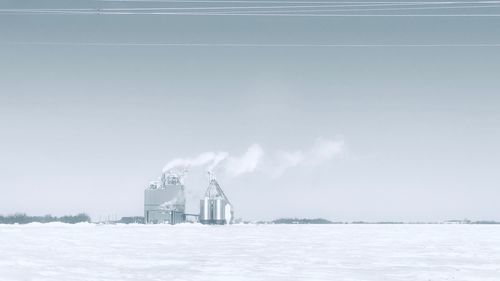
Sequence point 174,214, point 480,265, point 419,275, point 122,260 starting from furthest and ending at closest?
point 174,214, point 122,260, point 480,265, point 419,275

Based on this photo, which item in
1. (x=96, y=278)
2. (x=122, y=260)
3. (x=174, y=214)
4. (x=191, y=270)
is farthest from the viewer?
(x=174, y=214)

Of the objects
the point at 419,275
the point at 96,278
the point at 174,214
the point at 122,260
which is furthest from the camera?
the point at 174,214

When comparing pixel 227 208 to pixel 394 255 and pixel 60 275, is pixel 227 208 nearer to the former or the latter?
pixel 394 255

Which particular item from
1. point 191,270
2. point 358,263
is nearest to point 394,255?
point 358,263

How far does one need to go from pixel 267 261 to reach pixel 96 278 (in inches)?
367

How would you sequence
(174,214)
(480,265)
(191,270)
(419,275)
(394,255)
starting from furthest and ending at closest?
1. (174,214)
2. (394,255)
3. (480,265)
4. (191,270)
5. (419,275)

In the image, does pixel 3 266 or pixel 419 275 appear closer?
pixel 419 275

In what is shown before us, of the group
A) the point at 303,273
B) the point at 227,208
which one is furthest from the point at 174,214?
the point at 303,273

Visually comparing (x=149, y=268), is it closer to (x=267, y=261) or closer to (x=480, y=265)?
(x=267, y=261)

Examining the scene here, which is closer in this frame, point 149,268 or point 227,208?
point 149,268

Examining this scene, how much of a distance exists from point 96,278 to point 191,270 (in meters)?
4.44

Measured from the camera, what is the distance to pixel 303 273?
75.4 ft

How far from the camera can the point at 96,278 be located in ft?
68.5

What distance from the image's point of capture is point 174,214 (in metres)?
124
